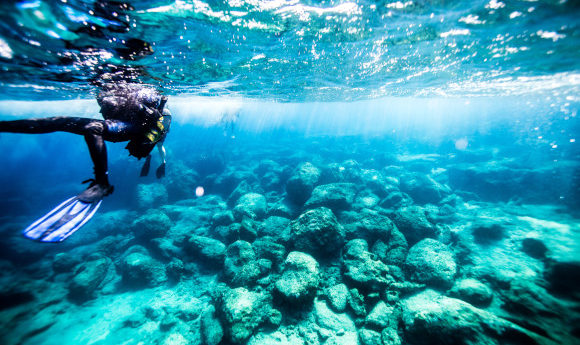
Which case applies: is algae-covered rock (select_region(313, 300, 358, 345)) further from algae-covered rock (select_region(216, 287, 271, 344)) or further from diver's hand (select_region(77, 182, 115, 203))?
diver's hand (select_region(77, 182, 115, 203))

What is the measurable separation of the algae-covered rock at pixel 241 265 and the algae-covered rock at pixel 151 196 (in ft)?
41.3

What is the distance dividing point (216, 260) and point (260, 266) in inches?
109

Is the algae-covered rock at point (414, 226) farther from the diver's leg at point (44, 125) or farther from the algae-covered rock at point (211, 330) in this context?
the diver's leg at point (44, 125)

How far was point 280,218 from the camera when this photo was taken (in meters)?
11.6

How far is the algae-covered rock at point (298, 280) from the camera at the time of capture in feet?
20.9

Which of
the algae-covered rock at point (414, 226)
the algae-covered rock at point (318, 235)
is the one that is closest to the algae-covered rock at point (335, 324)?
the algae-covered rock at point (318, 235)

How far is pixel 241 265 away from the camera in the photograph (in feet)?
27.9

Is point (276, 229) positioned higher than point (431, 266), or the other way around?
point (431, 266)

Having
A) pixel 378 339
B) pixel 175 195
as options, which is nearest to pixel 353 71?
pixel 378 339

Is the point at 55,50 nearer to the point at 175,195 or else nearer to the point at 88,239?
the point at 88,239

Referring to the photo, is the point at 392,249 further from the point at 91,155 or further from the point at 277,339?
the point at 91,155

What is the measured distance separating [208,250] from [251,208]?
391 centimetres

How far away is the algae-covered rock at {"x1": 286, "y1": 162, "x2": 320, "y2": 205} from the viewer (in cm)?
1409

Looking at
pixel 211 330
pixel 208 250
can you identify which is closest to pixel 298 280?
pixel 211 330
